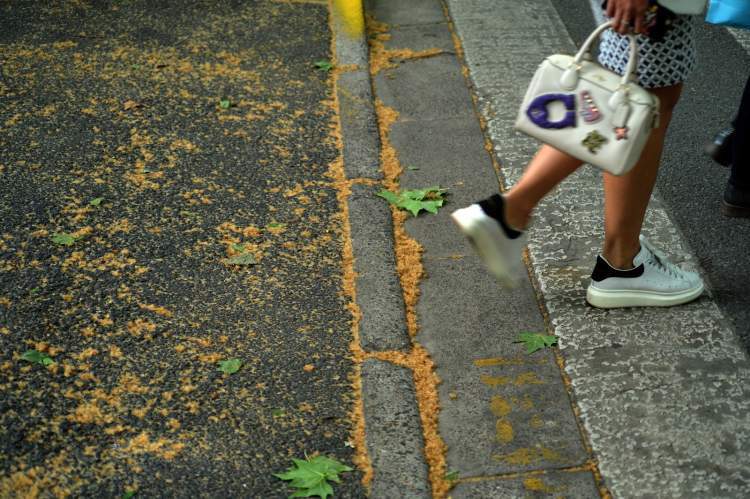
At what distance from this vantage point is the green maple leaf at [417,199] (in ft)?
11.5

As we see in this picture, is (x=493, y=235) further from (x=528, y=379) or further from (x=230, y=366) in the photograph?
(x=230, y=366)

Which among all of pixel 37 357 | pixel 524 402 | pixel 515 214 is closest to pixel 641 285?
pixel 515 214

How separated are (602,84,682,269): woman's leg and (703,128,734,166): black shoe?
0.87m

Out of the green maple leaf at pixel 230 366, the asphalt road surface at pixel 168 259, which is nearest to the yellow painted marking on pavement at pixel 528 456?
the asphalt road surface at pixel 168 259

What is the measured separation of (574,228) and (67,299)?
179 centimetres

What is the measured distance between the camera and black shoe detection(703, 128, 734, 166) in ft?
11.4

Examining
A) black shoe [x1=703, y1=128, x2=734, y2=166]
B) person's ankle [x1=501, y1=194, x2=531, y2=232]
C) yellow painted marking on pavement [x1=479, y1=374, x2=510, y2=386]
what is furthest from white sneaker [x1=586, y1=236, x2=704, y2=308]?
black shoe [x1=703, y1=128, x2=734, y2=166]

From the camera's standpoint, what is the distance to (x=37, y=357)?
2777mm

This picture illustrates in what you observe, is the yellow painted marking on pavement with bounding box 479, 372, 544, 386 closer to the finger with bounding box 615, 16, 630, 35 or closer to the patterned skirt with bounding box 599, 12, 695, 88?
the patterned skirt with bounding box 599, 12, 695, 88

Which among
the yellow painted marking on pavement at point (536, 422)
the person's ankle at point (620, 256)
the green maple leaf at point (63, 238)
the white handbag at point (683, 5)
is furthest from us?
the green maple leaf at point (63, 238)

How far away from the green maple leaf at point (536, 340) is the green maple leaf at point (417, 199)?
0.79 m

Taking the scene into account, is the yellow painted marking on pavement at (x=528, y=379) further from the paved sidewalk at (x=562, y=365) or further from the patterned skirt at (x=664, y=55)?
the patterned skirt at (x=664, y=55)

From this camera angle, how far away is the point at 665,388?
2.62 meters

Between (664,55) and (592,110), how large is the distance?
0.91 feet
